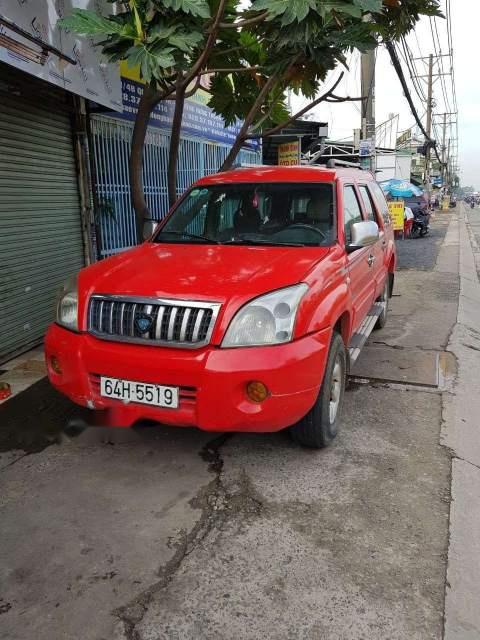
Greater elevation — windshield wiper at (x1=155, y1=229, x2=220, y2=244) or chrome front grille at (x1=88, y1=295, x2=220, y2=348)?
windshield wiper at (x1=155, y1=229, x2=220, y2=244)

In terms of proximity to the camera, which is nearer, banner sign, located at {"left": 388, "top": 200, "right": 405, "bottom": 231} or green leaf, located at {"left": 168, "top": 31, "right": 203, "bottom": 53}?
green leaf, located at {"left": 168, "top": 31, "right": 203, "bottom": 53}

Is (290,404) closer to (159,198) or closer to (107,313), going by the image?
(107,313)

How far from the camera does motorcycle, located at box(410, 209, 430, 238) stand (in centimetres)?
1944

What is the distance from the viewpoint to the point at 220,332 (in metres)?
2.85

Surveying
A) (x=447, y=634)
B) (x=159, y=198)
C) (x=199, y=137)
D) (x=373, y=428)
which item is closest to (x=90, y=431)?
(x=373, y=428)

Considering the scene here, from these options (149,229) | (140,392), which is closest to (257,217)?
(149,229)

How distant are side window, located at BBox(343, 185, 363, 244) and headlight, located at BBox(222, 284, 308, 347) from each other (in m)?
1.31

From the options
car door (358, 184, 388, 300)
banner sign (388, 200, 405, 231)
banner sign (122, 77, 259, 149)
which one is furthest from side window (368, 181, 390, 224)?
banner sign (388, 200, 405, 231)

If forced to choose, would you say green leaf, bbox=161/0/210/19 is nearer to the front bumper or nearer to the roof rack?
the roof rack

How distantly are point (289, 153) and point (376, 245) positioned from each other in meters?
11.5

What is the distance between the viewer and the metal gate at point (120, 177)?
7156mm

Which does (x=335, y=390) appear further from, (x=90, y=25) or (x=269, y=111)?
(x=269, y=111)

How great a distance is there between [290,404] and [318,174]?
214cm

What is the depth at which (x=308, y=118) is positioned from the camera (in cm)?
1567
